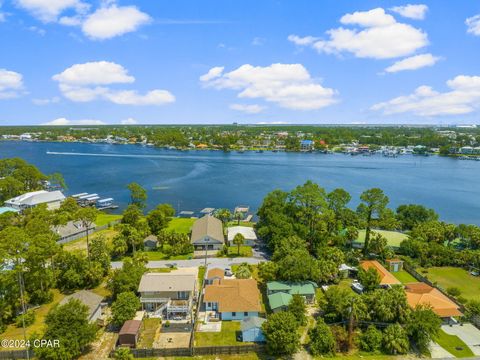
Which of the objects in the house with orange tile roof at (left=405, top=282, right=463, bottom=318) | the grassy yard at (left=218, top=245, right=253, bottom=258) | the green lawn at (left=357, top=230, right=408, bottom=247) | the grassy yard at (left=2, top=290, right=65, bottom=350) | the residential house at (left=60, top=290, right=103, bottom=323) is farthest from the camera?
the green lawn at (left=357, top=230, right=408, bottom=247)

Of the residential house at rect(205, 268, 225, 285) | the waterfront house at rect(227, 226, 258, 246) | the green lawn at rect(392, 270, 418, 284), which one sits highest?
the waterfront house at rect(227, 226, 258, 246)

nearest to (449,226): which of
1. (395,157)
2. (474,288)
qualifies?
(474,288)

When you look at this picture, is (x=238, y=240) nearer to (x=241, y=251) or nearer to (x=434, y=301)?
(x=241, y=251)

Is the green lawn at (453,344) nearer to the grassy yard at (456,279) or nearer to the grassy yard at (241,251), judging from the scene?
the grassy yard at (456,279)

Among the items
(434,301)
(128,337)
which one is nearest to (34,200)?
(128,337)

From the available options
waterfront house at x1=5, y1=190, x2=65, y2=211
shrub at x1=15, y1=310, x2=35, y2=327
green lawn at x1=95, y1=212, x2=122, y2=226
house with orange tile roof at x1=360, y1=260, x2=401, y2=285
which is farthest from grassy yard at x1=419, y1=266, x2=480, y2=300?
waterfront house at x1=5, y1=190, x2=65, y2=211

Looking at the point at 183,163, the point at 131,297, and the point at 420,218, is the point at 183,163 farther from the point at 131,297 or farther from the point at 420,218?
the point at 131,297

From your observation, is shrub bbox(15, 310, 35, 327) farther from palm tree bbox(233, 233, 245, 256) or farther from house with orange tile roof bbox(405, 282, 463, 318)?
house with orange tile roof bbox(405, 282, 463, 318)
